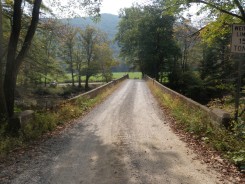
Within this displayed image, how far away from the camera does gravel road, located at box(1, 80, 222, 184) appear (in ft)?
17.9

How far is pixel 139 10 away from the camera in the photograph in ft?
175

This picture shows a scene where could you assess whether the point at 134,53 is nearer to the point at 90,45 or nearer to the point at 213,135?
the point at 90,45

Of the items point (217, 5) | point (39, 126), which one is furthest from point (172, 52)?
point (39, 126)

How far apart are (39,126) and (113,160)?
13.5 feet

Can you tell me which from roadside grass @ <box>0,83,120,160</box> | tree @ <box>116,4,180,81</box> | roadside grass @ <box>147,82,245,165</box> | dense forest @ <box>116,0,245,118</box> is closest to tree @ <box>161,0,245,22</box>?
roadside grass @ <box>147,82,245,165</box>

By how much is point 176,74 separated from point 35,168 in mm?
40423

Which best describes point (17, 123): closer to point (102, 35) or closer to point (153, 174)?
point (153, 174)

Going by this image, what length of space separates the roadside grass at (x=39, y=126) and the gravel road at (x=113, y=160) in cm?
56

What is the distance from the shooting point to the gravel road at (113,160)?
5461 mm

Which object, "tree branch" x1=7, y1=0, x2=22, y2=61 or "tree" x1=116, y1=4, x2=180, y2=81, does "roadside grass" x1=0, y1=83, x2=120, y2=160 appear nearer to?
"tree branch" x1=7, y1=0, x2=22, y2=61

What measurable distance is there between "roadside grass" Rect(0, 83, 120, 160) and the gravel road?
0.56m

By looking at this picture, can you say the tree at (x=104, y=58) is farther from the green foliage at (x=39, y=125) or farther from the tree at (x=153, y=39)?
the green foliage at (x=39, y=125)

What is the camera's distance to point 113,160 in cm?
648

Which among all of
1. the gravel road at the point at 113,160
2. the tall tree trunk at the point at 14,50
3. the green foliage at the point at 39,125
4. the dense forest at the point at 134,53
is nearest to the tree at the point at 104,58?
the dense forest at the point at 134,53
